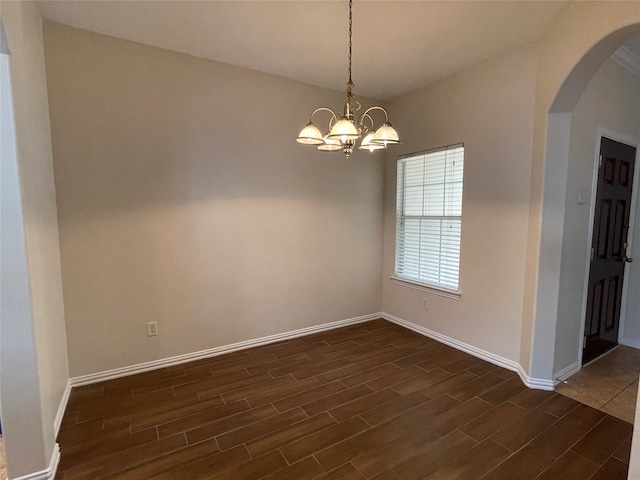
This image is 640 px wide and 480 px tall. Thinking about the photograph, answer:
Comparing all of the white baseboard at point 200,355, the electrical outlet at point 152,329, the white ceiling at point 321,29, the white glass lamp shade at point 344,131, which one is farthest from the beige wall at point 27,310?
the white glass lamp shade at point 344,131

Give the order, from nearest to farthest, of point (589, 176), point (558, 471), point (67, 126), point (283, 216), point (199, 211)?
1. point (558, 471)
2. point (67, 126)
3. point (589, 176)
4. point (199, 211)
5. point (283, 216)

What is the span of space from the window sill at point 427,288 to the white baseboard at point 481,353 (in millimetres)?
452

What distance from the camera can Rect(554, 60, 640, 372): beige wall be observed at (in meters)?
2.58

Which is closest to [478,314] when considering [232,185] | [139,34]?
[232,185]

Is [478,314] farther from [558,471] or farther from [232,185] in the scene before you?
[232,185]

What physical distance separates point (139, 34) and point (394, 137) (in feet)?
7.36

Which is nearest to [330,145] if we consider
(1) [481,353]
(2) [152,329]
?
(2) [152,329]

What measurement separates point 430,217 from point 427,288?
0.81 metres

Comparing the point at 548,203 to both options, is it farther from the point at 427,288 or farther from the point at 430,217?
the point at 427,288

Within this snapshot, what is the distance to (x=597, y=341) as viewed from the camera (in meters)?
3.18

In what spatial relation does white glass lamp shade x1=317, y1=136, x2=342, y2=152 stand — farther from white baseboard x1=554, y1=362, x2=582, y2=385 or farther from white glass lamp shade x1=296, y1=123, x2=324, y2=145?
white baseboard x1=554, y1=362, x2=582, y2=385

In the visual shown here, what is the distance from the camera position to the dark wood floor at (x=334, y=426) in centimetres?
183

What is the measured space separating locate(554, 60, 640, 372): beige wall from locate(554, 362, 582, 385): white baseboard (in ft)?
0.11

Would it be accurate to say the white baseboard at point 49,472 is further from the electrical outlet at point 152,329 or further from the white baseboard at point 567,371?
the white baseboard at point 567,371
